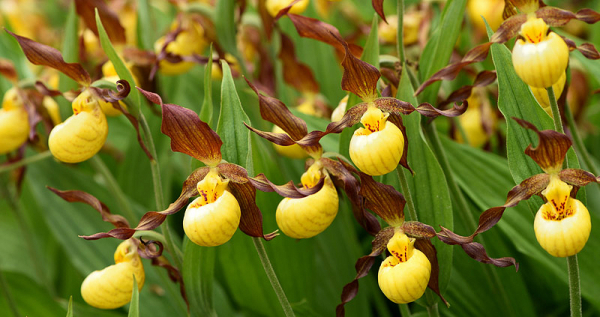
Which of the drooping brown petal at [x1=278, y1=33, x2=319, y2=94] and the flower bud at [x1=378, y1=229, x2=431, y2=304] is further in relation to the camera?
the drooping brown petal at [x1=278, y1=33, x2=319, y2=94]

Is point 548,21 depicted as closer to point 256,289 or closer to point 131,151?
point 256,289

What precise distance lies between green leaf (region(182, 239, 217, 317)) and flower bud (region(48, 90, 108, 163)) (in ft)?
1.08

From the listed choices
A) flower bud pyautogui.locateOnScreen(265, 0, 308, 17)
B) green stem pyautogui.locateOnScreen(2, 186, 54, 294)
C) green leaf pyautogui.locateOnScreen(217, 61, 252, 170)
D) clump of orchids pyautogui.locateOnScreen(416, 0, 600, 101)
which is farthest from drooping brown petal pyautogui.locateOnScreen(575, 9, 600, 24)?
green stem pyautogui.locateOnScreen(2, 186, 54, 294)

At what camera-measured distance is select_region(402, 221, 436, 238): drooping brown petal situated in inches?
44.9

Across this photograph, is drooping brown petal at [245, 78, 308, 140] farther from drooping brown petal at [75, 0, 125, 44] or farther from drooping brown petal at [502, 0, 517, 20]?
drooping brown petal at [75, 0, 125, 44]

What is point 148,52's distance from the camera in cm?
185

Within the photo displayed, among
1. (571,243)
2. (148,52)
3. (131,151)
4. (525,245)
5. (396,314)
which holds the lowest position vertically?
(396,314)

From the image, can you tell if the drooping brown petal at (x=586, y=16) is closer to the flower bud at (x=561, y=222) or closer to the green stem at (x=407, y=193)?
the flower bud at (x=561, y=222)

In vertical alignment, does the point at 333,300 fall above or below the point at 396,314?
above

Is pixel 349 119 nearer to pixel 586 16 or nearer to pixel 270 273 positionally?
pixel 270 273

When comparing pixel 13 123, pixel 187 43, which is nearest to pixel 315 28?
pixel 187 43

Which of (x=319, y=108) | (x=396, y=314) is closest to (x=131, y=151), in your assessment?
(x=319, y=108)

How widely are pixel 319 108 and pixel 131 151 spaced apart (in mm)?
760

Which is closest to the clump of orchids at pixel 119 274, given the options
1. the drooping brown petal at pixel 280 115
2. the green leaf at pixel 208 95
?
the green leaf at pixel 208 95
